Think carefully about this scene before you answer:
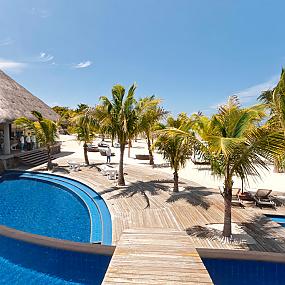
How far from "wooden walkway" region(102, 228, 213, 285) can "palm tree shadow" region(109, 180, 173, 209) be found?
11.9ft

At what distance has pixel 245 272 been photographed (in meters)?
5.11

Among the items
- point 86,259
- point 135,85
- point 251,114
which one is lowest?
point 86,259

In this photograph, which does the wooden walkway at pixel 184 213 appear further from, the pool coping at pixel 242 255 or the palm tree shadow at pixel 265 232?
the pool coping at pixel 242 255

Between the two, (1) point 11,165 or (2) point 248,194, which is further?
(1) point 11,165

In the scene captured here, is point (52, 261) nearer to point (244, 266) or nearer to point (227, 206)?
point (244, 266)

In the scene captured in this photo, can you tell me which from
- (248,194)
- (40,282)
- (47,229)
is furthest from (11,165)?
(248,194)

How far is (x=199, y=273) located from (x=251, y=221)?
182 inches

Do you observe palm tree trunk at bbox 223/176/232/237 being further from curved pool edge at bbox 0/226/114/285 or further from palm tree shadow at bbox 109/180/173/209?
palm tree shadow at bbox 109/180/173/209

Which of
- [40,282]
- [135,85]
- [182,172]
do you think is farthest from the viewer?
[182,172]

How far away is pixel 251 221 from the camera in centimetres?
727

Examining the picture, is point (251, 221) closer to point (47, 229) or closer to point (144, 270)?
point (144, 270)

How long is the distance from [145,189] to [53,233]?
4.58m

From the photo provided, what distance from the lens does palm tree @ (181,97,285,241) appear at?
5.16 meters

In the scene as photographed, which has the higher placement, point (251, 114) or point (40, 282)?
point (251, 114)
